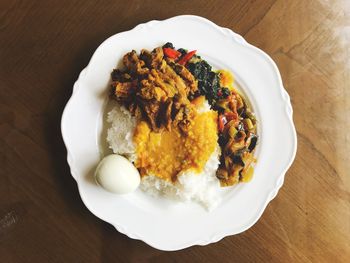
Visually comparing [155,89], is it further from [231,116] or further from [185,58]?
[231,116]

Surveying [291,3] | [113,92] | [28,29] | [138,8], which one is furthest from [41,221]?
[291,3]

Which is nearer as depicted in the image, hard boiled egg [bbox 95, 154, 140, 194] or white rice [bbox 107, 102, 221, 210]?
hard boiled egg [bbox 95, 154, 140, 194]

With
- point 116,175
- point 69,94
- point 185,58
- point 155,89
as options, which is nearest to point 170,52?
point 185,58

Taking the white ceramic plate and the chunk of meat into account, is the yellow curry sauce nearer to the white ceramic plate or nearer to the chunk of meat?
the chunk of meat

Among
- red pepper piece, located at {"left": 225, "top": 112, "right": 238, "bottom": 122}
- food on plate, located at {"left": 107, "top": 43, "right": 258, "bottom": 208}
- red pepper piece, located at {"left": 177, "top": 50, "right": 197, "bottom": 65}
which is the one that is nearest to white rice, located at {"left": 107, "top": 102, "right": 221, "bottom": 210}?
food on plate, located at {"left": 107, "top": 43, "right": 258, "bottom": 208}

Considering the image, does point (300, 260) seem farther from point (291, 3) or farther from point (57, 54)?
point (57, 54)

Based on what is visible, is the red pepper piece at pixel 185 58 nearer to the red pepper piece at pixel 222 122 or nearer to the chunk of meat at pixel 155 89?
the chunk of meat at pixel 155 89
